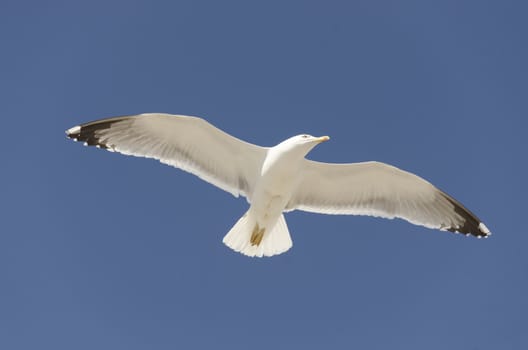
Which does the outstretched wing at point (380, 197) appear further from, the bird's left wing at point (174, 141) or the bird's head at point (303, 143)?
the bird's left wing at point (174, 141)

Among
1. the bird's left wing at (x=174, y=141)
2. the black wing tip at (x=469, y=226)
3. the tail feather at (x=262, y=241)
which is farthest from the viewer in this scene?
the black wing tip at (x=469, y=226)

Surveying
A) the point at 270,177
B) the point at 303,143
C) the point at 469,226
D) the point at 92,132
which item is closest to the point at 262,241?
the point at 270,177

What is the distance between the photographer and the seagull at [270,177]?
916 cm

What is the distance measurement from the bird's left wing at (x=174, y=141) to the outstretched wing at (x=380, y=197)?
727mm

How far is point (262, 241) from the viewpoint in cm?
941

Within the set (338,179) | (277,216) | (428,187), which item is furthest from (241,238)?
(428,187)

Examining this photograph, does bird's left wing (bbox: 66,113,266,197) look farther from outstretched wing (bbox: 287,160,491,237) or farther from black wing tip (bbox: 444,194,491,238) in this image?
black wing tip (bbox: 444,194,491,238)

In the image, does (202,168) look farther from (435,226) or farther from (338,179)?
(435,226)

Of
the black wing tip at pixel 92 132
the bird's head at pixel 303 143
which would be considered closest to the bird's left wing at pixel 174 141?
the black wing tip at pixel 92 132

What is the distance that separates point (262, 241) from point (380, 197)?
4.77ft

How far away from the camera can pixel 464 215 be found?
1001 cm

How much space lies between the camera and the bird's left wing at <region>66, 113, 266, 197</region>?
9.27m

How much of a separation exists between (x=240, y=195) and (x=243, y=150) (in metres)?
0.56

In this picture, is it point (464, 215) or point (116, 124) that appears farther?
point (464, 215)
